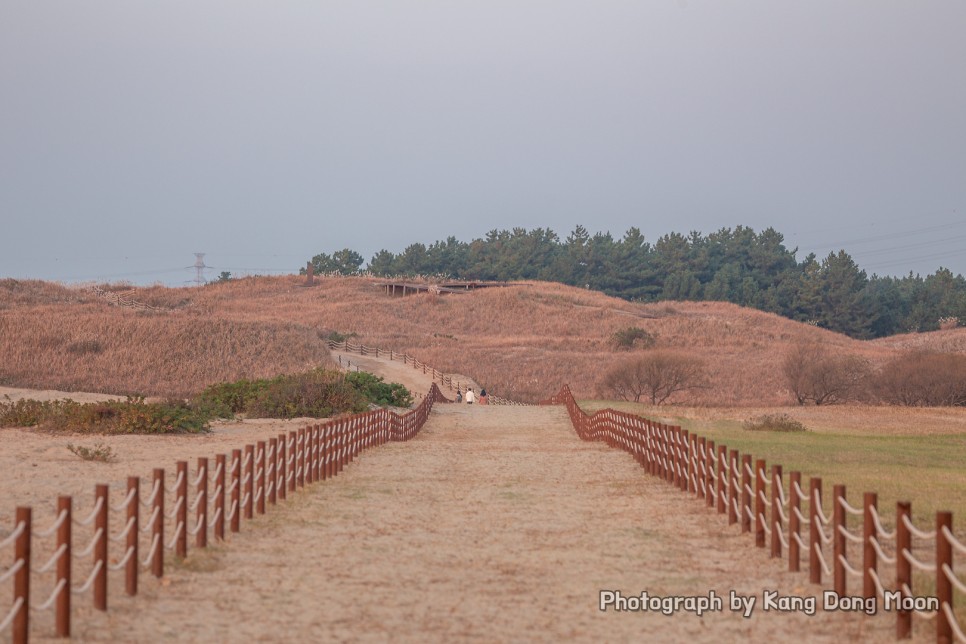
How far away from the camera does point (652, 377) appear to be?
53125 millimetres

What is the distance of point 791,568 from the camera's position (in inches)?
392

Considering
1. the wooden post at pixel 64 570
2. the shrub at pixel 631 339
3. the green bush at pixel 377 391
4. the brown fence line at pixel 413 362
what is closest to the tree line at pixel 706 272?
the shrub at pixel 631 339

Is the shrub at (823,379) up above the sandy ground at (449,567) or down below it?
above

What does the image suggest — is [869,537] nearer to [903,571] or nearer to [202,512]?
[903,571]

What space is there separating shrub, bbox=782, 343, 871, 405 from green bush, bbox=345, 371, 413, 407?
59.6 ft

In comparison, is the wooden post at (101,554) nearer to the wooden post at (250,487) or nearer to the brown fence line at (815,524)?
the wooden post at (250,487)

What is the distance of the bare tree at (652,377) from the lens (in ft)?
174

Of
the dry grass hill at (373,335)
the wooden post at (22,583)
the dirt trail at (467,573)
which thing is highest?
the dry grass hill at (373,335)

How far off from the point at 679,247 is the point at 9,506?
4840 inches

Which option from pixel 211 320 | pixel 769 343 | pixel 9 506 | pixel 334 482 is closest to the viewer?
pixel 9 506

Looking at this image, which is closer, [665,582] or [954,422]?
[665,582]

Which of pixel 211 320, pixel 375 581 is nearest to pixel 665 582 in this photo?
pixel 375 581

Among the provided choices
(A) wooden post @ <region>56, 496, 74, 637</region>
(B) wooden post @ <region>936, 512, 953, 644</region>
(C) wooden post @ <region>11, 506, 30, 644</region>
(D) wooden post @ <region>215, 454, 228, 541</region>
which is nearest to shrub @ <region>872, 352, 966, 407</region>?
(D) wooden post @ <region>215, 454, 228, 541</region>

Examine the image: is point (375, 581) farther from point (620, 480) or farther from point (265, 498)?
point (620, 480)
